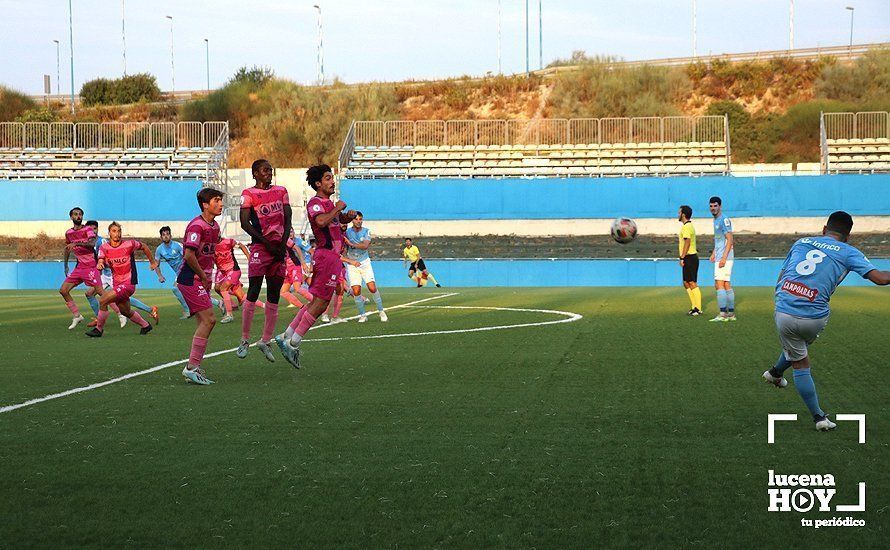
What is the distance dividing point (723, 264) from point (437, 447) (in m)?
12.4

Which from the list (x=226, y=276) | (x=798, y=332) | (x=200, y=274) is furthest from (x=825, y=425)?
(x=226, y=276)

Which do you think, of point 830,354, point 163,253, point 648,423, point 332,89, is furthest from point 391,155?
point 648,423

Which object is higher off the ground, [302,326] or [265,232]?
[265,232]

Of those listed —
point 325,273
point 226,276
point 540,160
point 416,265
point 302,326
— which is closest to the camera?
point 302,326

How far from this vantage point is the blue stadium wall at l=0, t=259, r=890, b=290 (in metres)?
37.1

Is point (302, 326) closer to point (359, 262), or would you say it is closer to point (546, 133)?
point (359, 262)

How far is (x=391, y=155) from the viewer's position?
4750 centimetres

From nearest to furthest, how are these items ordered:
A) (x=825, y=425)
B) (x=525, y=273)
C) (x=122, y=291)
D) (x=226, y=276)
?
(x=825, y=425) < (x=122, y=291) < (x=226, y=276) < (x=525, y=273)

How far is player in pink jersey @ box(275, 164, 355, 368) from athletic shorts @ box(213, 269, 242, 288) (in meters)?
8.13

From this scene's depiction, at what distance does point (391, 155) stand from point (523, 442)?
134 ft

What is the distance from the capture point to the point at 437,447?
23.6ft

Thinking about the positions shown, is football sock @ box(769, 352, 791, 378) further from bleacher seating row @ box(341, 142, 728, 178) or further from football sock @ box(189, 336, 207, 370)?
bleacher seating row @ box(341, 142, 728, 178)

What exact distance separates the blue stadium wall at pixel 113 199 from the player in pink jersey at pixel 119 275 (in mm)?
26480

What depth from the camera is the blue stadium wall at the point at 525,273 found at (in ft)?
122
